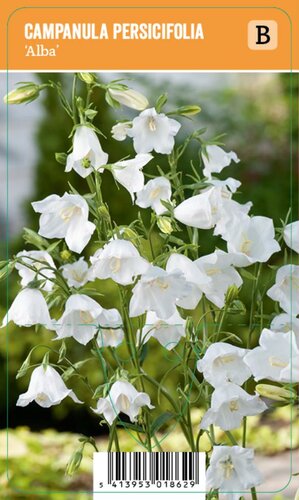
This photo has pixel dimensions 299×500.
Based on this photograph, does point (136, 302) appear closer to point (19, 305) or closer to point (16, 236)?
point (19, 305)

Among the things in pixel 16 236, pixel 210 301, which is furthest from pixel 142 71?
pixel 16 236

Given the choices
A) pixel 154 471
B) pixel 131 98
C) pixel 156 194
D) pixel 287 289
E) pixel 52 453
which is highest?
pixel 131 98

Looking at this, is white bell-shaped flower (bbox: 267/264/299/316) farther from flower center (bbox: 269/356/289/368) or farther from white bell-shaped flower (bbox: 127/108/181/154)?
white bell-shaped flower (bbox: 127/108/181/154)

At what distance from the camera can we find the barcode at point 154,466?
3.09 feet

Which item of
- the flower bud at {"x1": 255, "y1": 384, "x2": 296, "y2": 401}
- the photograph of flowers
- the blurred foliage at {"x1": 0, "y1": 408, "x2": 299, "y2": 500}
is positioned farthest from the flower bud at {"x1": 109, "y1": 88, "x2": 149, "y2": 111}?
Answer: the blurred foliage at {"x1": 0, "y1": 408, "x2": 299, "y2": 500}

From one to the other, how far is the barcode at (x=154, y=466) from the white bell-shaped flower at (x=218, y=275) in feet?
0.61

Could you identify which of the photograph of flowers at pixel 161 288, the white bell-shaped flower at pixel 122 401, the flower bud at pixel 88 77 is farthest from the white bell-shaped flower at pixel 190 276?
the flower bud at pixel 88 77

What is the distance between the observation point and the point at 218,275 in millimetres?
898

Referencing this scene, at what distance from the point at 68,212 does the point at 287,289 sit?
0.86ft

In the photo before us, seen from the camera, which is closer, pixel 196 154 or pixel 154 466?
pixel 154 466

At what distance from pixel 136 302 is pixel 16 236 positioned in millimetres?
459
